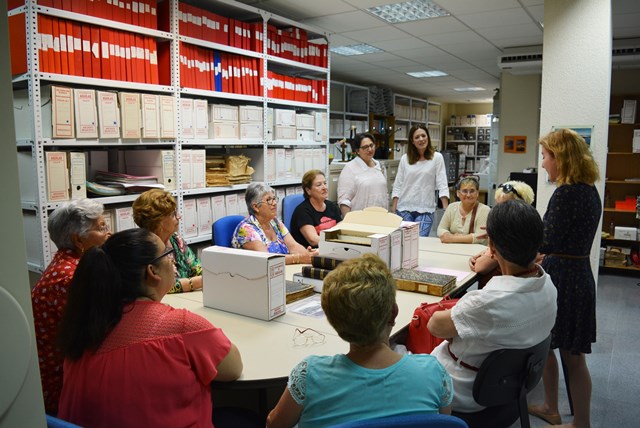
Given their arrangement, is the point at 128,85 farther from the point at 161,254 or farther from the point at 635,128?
the point at 635,128

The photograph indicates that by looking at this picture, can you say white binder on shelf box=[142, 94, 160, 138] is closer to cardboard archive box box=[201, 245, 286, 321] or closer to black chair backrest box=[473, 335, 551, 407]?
cardboard archive box box=[201, 245, 286, 321]

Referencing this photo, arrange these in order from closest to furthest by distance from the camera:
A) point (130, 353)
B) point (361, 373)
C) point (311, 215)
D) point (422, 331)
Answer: point (361, 373) < point (130, 353) < point (422, 331) < point (311, 215)

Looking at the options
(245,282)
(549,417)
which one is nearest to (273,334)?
(245,282)

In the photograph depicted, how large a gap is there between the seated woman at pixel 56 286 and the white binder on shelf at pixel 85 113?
1.02m

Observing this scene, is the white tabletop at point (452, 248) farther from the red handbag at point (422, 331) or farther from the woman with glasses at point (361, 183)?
the red handbag at point (422, 331)

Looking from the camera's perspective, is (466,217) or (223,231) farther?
(466,217)

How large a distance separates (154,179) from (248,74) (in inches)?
49.6

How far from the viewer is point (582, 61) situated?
317 centimetres

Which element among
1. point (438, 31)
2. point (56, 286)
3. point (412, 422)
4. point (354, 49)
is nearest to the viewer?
point (412, 422)

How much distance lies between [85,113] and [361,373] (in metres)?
2.39

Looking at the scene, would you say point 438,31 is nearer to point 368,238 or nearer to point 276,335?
point 368,238

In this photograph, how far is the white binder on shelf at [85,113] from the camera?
2.74m

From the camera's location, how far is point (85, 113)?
2777 millimetres

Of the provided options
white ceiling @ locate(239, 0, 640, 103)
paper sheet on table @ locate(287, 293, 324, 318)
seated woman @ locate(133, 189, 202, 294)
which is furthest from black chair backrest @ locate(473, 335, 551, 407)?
white ceiling @ locate(239, 0, 640, 103)
